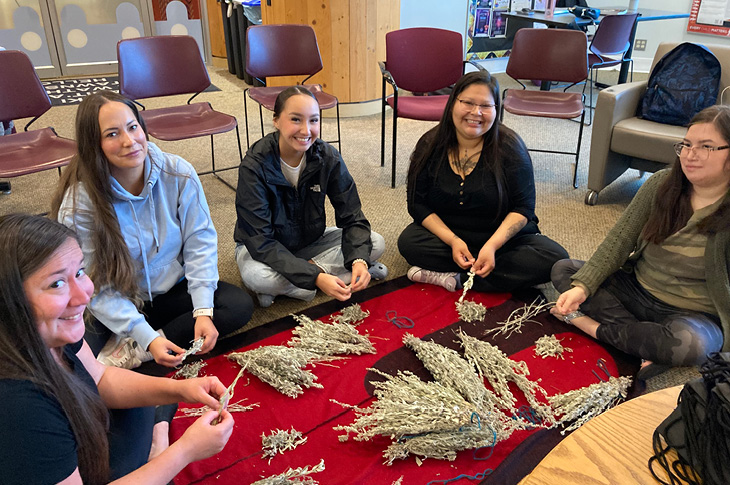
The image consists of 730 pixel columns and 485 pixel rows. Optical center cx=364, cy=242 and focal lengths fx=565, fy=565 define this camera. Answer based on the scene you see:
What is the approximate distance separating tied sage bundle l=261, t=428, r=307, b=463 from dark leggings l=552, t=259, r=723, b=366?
1.21 m

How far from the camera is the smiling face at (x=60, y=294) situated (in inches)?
42.3

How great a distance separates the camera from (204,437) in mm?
1265

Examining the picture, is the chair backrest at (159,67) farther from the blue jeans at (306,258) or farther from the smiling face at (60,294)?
the smiling face at (60,294)

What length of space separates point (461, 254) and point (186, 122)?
1906 millimetres

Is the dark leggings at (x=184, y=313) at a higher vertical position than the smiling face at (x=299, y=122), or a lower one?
lower

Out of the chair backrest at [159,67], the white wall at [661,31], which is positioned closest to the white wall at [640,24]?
the white wall at [661,31]

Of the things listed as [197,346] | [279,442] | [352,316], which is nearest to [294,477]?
[279,442]

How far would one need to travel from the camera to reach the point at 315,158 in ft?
7.83

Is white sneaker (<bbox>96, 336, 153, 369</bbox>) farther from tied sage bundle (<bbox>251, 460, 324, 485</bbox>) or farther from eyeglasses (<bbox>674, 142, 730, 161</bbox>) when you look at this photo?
eyeglasses (<bbox>674, 142, 730, 161</bbox>)

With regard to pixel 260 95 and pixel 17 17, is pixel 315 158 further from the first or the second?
pixel 17 17

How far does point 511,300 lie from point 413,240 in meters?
0.52

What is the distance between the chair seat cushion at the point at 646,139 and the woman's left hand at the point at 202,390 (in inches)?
111

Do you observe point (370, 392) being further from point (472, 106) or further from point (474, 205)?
point (472, 106)

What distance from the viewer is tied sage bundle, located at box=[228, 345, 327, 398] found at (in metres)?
1.92
